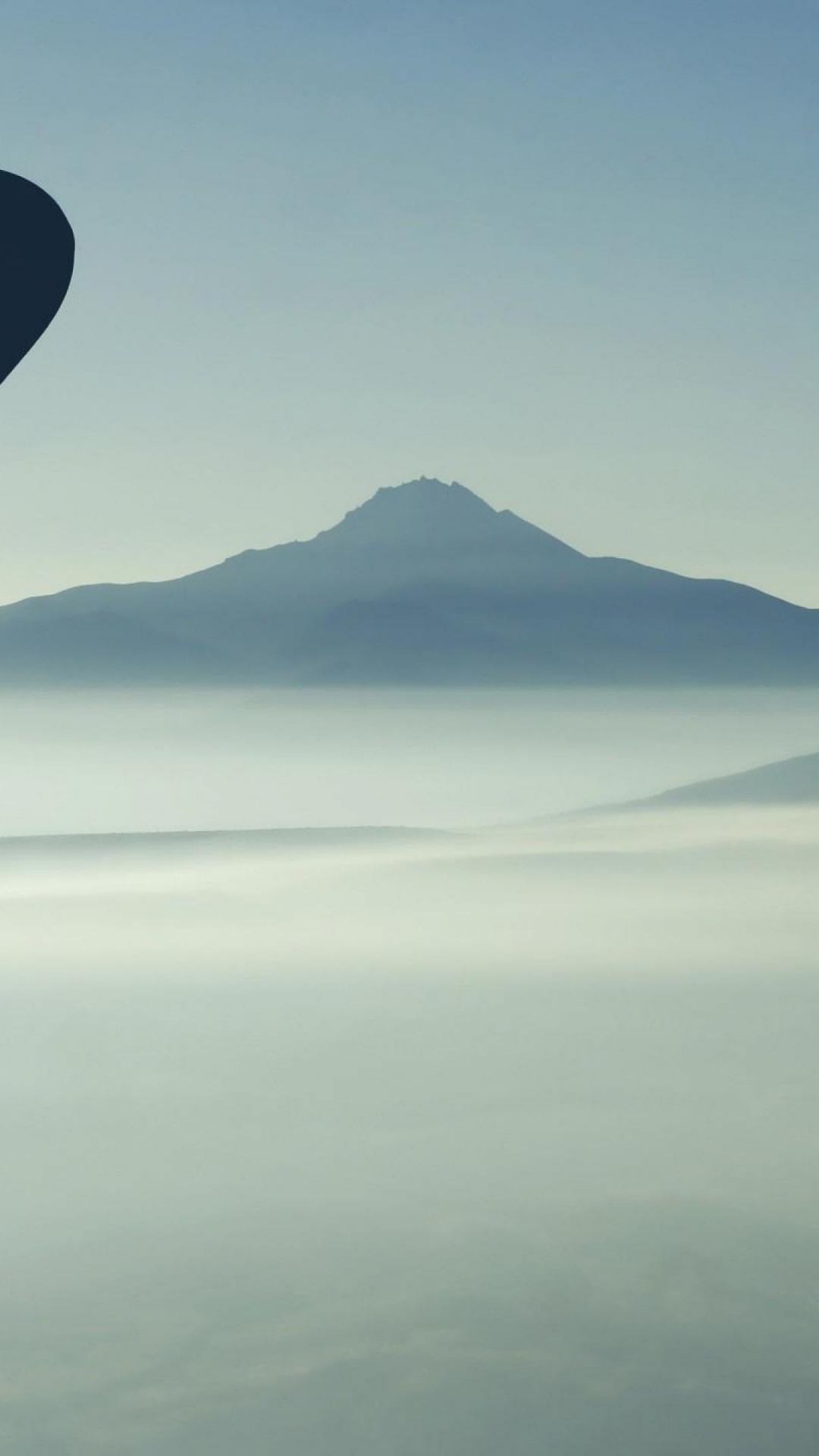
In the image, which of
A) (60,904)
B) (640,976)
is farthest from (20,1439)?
(60,904)

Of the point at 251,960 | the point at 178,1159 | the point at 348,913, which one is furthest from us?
the point at 348,913

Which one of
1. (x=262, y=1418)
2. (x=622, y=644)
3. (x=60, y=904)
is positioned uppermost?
(x=622, y=644)

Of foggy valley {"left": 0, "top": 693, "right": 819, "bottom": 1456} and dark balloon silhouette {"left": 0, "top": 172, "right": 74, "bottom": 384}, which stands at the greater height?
dark balloon silhouette {"left": 0, "top": 172, "right": 74, "bottom": 384}

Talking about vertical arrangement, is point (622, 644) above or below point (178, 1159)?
above

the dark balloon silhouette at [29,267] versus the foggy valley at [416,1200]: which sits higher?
the dark balloon silhouette at [29,267]

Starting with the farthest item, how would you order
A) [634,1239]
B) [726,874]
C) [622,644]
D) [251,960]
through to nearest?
[622,644], [726,874], [251,960], [634,1239]

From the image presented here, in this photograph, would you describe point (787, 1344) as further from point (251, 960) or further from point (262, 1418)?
point (251, 960)

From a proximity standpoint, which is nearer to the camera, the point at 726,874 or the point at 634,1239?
the point at 634,1239
